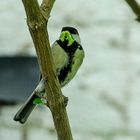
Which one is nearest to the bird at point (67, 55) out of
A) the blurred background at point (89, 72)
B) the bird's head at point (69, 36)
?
the bird's head at point (69, 36)

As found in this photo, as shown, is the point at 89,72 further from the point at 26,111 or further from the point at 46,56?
the point at 46,56

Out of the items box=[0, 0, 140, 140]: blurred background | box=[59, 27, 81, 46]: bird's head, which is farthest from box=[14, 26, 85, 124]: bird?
box=[0, 0, 140, 140]: blurred background

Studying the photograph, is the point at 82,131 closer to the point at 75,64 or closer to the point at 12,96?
the point at 12,96

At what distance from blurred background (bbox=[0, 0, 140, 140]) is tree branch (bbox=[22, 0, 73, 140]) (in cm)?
146

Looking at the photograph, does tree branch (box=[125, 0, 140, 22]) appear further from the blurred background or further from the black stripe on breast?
the blurred background

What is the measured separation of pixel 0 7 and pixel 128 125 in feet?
2.02

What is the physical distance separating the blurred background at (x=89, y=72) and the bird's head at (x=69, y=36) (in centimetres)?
138

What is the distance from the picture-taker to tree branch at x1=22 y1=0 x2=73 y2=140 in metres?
0.67

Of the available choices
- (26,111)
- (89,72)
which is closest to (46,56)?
(26,111)

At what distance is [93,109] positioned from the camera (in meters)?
2.25

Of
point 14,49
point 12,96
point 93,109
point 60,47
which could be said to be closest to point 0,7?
point 14,49

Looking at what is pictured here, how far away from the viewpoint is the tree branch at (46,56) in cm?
67

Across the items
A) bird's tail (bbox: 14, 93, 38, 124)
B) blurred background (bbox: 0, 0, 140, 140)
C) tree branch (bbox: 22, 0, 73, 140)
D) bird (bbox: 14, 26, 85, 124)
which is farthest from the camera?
blurred background (bbox: 0, 0, 140, 140)

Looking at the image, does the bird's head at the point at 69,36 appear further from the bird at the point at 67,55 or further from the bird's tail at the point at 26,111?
the bird's tail at the point at 26,111
